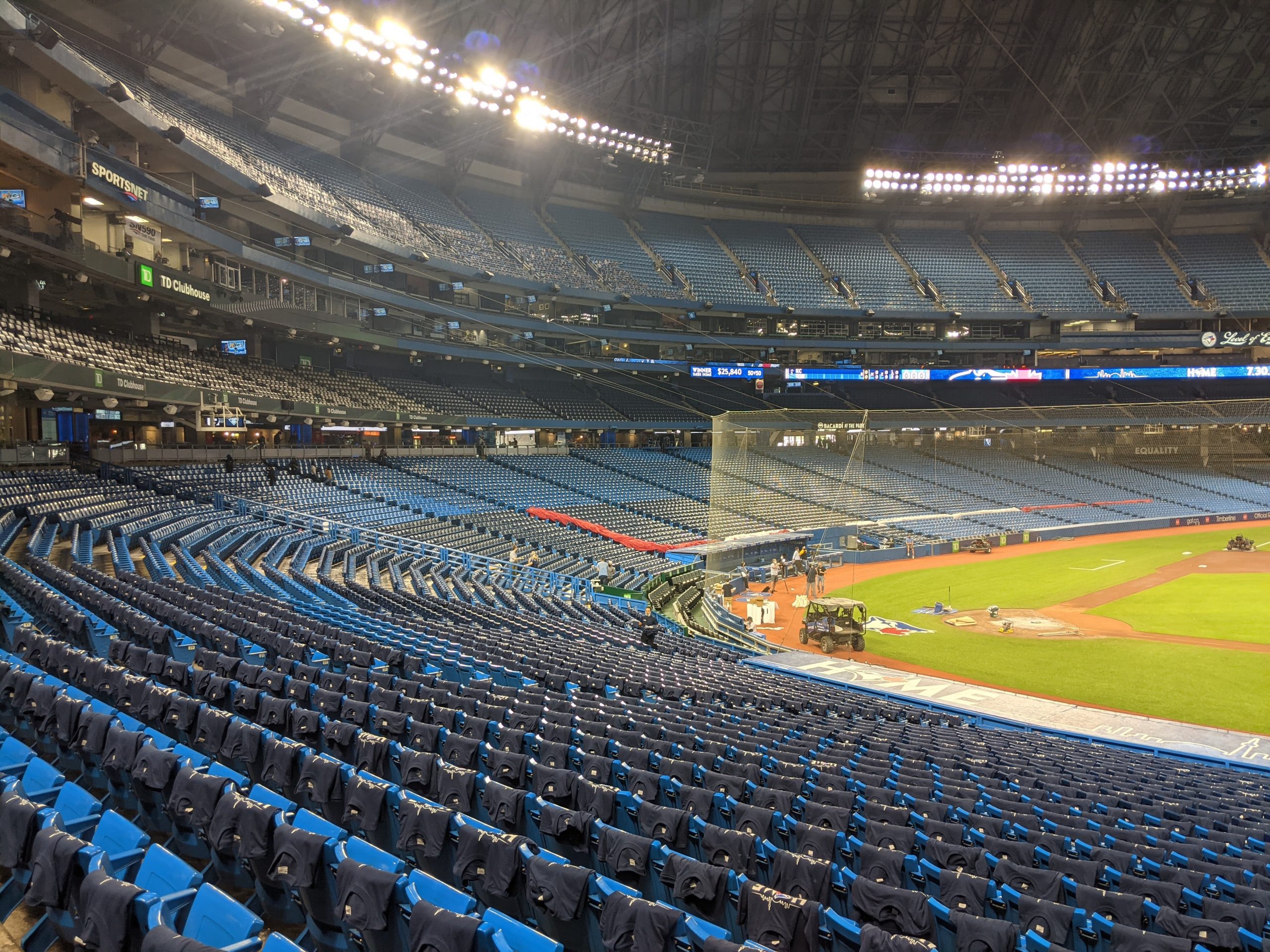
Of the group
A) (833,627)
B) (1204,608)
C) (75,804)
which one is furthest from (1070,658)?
(75,804)

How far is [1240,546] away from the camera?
155ft

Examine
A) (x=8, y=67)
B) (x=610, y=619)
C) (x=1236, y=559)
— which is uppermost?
(x=8, y=67)

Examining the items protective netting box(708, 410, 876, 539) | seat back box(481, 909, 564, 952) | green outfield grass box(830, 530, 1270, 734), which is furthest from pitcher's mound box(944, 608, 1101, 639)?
seat back box(481, 909, 564, 952)

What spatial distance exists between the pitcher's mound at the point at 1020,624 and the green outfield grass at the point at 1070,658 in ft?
1.93

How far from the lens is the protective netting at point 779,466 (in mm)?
31891

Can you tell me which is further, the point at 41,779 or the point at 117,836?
the point at 41,779

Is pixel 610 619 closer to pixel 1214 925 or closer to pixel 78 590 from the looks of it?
pixel 78 590

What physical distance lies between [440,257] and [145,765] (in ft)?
152

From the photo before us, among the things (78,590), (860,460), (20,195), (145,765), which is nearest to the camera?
(145,765)

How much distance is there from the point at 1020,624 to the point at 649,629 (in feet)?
55.3

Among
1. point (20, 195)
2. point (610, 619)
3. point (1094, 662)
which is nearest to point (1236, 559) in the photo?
point (1094, 662)

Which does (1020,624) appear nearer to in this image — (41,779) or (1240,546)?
(1240,546)

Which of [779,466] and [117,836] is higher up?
[779,466]

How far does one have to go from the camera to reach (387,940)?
4.96 meters
